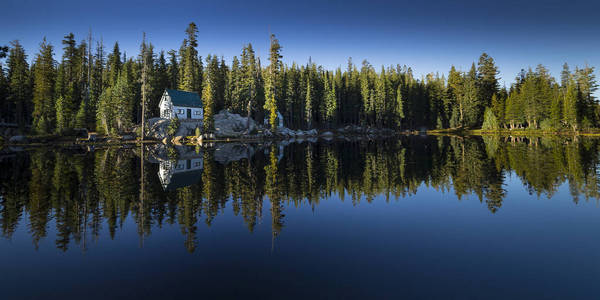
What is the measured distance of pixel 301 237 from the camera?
913 centimetres

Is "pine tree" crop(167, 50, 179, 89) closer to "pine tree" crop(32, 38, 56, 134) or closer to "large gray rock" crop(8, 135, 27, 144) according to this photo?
"pine tree" crop(32, 38, 56, 134)

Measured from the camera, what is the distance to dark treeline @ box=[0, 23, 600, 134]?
55.1 metres

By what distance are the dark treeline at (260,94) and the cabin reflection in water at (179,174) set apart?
729 inches

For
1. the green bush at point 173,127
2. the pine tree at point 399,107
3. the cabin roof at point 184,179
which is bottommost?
the cabin roof at point 184,179

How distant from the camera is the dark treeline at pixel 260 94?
→ 55.1 metres

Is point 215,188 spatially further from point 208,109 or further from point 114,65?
point 114,65

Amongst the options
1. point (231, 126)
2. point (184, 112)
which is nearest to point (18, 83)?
point (184, 112)

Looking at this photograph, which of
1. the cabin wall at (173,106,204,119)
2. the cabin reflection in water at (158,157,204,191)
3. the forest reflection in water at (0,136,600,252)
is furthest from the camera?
the cabin wall at (173,106,204,119)

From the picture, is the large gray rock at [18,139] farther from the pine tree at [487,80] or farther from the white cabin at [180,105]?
the pine tree at [487,80]

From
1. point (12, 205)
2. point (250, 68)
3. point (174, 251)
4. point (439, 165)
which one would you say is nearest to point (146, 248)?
point (174, 251)

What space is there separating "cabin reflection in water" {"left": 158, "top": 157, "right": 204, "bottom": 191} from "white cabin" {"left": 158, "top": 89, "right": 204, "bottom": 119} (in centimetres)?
3822

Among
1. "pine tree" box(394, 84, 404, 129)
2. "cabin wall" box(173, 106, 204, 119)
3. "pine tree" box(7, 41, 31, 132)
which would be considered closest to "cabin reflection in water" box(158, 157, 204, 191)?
"cabin wall" box(173, 106, 204, 119)

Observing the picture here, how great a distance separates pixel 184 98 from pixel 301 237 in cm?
5880

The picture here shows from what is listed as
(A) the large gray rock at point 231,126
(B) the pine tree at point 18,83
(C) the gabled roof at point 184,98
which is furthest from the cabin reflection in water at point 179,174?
(B) the pine tree at point 18,83
